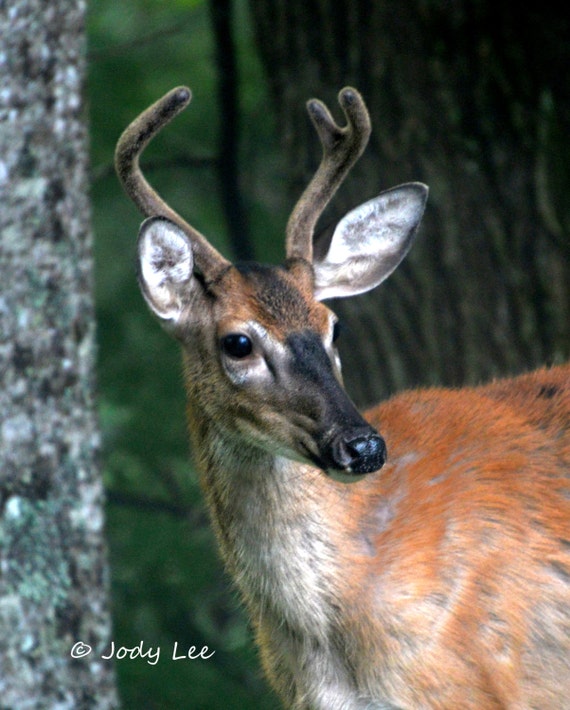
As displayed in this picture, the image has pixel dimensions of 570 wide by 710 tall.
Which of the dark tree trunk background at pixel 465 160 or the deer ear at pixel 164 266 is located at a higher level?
the deer ear at pixel 164 266

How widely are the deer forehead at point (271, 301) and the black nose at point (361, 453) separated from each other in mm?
564

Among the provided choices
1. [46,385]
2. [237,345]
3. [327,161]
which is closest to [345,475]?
[237,345]

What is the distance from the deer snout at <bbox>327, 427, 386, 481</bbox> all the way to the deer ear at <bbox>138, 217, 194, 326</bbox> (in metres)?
1.09

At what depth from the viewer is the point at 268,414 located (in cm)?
423

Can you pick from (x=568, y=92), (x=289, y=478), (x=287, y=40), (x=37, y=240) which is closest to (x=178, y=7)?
(x=287, y=40)

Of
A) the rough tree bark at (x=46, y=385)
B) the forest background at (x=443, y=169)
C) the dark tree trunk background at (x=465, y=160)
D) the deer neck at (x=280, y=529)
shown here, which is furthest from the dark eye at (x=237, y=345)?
the dark tree trunk background at (x=465, y=160)

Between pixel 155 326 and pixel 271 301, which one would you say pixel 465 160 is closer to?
pixel 271 301

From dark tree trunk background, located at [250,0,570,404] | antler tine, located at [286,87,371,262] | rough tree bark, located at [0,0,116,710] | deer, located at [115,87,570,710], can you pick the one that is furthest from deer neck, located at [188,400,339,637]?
dark tree trunk background, located at [250,0,570,404]

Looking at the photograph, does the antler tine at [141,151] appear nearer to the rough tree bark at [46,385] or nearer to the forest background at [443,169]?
the rough tree bark at [46,385]

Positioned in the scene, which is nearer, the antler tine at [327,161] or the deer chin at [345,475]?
the deer chin at [345,475]

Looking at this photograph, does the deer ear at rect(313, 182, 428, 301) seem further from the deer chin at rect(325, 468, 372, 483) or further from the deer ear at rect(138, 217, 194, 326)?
the deer chin at rect(325, 468, 372, 483)

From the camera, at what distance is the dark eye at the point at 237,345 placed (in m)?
4.34

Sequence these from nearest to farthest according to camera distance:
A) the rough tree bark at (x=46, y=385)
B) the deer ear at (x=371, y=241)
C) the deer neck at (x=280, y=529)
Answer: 1. the deer neck at (x=280, y=529)
2. the deer ear at (x=371, y=241)
3. the rough tree bark at (x=46, y=385)

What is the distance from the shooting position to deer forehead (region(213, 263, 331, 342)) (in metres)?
4.35
